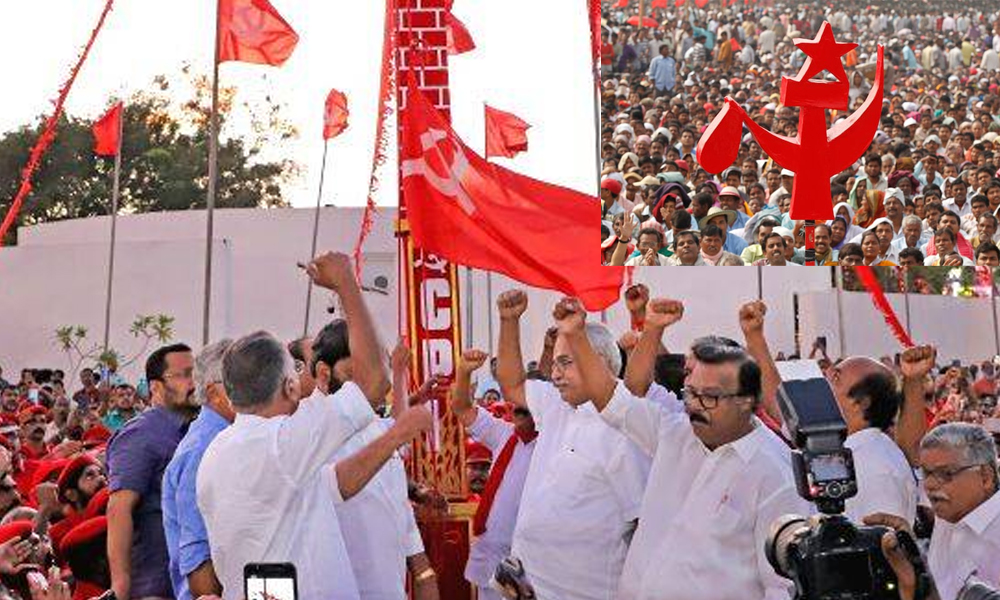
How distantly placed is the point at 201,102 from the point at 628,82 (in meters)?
28.7

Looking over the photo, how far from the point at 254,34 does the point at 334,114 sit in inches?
202

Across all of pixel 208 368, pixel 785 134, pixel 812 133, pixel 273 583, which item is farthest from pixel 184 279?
pixel 273 583

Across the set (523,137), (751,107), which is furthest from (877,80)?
(523,137)

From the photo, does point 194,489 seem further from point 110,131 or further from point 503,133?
point 110,131

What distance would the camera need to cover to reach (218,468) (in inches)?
210

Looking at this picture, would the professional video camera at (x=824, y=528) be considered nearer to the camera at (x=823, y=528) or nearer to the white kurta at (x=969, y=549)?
the camera at (x=823, y=528)

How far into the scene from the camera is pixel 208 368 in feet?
20.0

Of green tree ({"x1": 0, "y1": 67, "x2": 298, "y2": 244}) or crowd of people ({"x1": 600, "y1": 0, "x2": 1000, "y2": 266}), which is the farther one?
green tree ({"x1": 0, "y1": 67, "x2": 298, "y2": 244})

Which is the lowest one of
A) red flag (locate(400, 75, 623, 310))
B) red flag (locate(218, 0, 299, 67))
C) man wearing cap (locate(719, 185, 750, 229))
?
red flag (locate(400, 75, 623, 310))

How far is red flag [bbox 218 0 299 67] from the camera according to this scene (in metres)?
16.1

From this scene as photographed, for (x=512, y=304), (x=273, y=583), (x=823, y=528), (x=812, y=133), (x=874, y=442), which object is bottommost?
(x=273, y=583)

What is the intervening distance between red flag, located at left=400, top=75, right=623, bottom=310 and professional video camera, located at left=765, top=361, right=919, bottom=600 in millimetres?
4137

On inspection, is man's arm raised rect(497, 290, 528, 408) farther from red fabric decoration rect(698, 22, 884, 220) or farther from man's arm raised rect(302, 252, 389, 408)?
red fabric decoration rect(698, 22, 884, 220)

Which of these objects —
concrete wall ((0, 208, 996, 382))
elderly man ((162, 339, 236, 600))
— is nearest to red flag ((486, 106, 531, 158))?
concrete wall ((0, 208, 996, 382))
